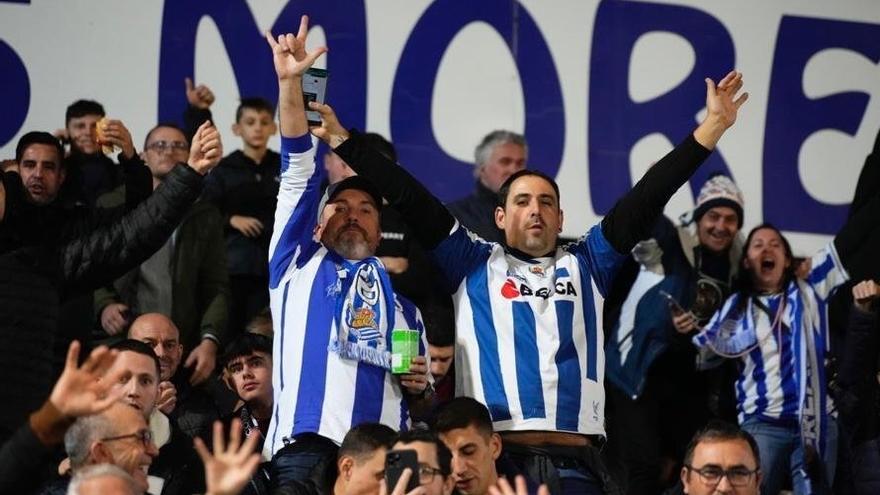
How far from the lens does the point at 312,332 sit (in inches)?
270

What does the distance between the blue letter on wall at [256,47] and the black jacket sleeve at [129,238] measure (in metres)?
3.59

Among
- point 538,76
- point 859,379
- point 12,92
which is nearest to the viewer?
point 859,379

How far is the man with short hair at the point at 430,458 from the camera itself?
241 inches

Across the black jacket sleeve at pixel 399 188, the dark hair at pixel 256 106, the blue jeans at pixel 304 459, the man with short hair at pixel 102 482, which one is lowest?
the man with short hair at pixel 102 482

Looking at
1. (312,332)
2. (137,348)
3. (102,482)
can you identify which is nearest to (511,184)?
(312,332)

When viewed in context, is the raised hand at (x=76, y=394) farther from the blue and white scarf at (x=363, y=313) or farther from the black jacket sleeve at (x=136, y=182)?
the black jacket sleeve at (x=136, y=182)

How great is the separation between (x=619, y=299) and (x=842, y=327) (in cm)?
144

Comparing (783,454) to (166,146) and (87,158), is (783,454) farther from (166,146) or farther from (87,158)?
(87,158)

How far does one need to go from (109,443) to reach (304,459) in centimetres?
110

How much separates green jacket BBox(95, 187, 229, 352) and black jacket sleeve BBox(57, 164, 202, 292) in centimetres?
191

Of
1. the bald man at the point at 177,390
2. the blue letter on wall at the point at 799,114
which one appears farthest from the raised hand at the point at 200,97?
the blue letter on wall at the point at 799,114

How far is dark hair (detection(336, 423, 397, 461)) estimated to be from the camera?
249 inches

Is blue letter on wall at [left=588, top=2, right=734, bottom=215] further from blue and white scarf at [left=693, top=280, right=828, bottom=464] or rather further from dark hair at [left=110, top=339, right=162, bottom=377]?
dark hair at [left=110, top=339, right=162, bottom=377]

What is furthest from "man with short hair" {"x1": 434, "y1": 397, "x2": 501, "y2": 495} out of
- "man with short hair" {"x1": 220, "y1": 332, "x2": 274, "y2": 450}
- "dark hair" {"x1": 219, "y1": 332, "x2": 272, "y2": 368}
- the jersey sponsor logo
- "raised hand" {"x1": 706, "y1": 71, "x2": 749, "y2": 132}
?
"raised hand" {"x1": 706, "y1": 71, "x2": 749, "y2": 132}
